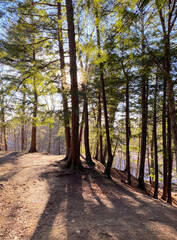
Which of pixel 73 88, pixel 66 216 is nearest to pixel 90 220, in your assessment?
pixel 66 216

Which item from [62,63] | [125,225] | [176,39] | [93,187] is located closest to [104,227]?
[125,225]

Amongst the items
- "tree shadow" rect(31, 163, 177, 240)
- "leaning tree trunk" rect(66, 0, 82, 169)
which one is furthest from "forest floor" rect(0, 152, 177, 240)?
"leaning tree trunk" rect(66, 0, 82, 169)

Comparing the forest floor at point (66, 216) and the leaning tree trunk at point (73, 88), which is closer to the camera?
the forest floor at point (66, 216)

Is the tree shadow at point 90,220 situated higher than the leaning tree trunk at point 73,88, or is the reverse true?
the leaning tree trunk at point 73,88

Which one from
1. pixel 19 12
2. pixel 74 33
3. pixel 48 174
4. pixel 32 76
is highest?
pixel 19 12

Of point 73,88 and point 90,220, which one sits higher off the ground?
point 73,88

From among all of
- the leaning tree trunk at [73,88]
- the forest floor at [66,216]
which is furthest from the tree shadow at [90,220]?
the leaning tree trunk at [73,88]

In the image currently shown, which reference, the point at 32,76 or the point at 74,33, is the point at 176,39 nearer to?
the point at 74,33

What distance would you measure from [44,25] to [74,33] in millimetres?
1561

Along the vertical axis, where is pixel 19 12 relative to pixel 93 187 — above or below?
above

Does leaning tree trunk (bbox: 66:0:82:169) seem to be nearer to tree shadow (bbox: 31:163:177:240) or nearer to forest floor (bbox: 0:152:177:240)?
forest floor (bbox: 0:152:177:240)

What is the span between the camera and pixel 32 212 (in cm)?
324

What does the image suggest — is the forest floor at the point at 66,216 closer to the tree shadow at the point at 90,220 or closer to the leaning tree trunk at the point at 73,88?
the tree shadow at the point at 90,220

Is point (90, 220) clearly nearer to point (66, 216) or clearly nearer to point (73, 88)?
point (66, 216)
